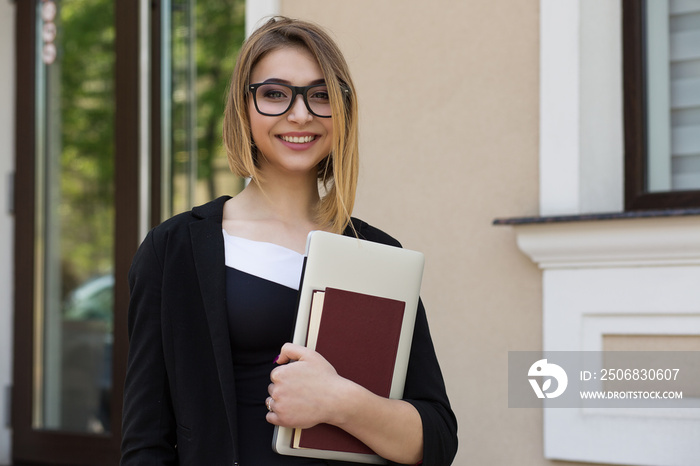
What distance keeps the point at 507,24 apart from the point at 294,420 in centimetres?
202

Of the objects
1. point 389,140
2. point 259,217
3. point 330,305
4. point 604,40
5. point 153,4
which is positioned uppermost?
point 153,4

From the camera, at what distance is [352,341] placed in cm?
163

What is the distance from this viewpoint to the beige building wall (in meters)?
2.99

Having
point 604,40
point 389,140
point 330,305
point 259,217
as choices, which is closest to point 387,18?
point 389,140

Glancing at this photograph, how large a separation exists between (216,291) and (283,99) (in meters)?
0.42

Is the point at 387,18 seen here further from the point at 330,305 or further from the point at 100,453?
the point at 100,453

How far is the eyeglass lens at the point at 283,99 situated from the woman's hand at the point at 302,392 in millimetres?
500

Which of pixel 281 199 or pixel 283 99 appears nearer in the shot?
pixel 283 99

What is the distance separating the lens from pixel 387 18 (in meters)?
3.32

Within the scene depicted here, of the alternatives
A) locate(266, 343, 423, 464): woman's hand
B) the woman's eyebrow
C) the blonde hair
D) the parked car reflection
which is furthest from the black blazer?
the parked car reflection

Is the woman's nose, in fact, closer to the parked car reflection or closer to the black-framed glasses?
the black-framed glasses

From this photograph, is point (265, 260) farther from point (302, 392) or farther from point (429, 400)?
point (429, 400)

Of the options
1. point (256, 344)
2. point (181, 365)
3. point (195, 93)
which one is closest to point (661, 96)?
point (256, 344)

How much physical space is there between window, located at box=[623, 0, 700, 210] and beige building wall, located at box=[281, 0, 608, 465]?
0.34 meters
